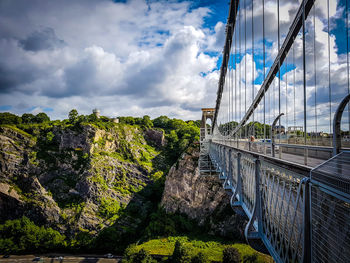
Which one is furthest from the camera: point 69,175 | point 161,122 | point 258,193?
point 161,122

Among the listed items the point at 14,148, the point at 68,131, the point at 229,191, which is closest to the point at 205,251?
the point at 229,191

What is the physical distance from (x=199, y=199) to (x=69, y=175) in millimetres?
22087

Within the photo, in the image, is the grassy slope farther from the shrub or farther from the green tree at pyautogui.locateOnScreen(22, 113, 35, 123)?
the green tree at pyautogui.locateOnScreen(22, 113, 35, 123)

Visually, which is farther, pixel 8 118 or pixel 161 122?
pixel 161 122

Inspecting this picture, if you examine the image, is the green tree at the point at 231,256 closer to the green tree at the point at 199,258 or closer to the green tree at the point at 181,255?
the green tree at the point at 199,258

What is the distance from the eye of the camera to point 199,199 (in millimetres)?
28391

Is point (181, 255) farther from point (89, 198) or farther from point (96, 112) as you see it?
point (96, 112)

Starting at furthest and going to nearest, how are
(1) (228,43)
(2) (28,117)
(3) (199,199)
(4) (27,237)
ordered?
1. (2) (28,117)
2. (3) (199,199)
3. (4) (27,237)
4. (1) (228,43)

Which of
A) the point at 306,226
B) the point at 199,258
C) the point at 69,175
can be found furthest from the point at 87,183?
the point at 306,226

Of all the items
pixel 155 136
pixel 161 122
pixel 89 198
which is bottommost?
pixel 89 198

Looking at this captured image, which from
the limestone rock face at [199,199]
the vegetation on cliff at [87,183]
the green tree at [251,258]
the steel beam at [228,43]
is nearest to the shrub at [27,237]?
the vegetation on cliff at [87,183]

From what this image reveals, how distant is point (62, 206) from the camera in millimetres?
28328

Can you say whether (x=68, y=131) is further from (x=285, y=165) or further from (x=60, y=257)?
(x=285, y=165)

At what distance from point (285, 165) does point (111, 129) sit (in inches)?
1481
